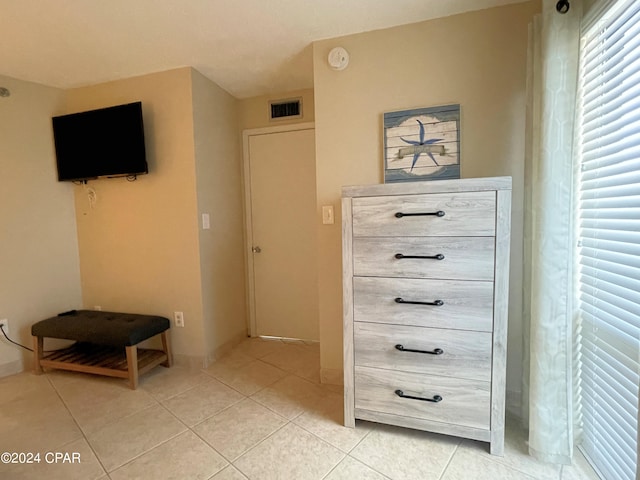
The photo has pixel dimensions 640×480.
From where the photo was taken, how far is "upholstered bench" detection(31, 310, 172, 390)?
2.11 m

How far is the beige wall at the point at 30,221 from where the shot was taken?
7.74 ft

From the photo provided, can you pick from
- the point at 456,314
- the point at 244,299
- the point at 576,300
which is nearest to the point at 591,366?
the point at 576,300

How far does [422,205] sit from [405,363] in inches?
31.4

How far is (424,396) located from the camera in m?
1.52

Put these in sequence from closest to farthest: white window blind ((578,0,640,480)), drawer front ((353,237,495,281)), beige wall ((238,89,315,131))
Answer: white window blind ((578,0,640,480)), drawer front ((353,237,495,281)), beige wall ((238,89,315,131))

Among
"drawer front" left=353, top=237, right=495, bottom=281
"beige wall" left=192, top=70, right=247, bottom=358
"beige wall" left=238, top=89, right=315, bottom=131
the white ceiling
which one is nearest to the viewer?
"drawer front" left=353, top=237, right=495, bottom=281

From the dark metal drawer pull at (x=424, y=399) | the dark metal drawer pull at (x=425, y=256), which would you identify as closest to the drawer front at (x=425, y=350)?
the dark metal drawer pull at (x=424, y=399)

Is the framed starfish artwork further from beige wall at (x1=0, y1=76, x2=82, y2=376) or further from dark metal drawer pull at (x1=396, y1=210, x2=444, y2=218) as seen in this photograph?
beige wall at (x1=0, y1=76, x2=82, y2=376)

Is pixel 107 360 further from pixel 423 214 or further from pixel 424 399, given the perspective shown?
pixel 423 214

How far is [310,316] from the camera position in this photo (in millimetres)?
2877

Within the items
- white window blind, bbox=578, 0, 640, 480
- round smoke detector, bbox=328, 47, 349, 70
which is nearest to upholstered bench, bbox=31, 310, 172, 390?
round smoke detector, bbox=328, 47, 349, 70

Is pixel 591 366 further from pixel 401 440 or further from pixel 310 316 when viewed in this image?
pixel 310 316

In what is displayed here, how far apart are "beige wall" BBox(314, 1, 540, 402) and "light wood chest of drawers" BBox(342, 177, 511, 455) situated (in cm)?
47

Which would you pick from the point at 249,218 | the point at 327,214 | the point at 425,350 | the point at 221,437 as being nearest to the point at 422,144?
the point at 327,214
